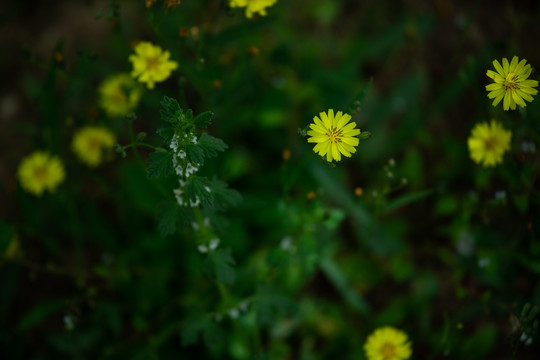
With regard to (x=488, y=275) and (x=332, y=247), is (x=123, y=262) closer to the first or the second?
(x=332, y=247)

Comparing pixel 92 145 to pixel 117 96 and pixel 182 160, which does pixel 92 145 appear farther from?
pixel 182 160

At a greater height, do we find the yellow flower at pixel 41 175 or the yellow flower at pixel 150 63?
the yellow flower at pixel 41 175

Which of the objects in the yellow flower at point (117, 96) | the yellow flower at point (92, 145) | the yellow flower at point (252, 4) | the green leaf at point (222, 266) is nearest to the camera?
the green leaf at point (222, 266)

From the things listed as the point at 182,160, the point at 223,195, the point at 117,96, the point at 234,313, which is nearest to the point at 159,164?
the point at 182,160

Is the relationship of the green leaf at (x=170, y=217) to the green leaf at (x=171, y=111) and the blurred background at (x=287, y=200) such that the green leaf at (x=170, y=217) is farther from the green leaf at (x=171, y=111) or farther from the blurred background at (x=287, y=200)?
the green leaf at (x=171, y=111)

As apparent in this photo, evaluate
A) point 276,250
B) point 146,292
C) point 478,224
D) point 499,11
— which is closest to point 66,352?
point 146,292

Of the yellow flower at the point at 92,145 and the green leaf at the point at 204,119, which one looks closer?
the green leaf at the point at 204,119

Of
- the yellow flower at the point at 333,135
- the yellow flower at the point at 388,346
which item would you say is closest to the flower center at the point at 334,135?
the yellow flower at the point at 333,135
